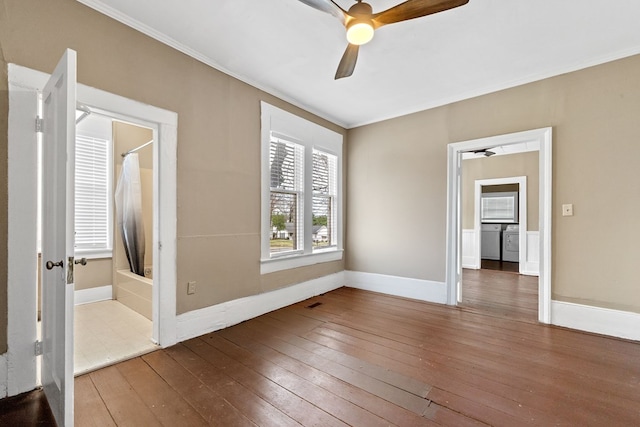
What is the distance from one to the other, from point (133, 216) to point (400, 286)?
12.5 ft

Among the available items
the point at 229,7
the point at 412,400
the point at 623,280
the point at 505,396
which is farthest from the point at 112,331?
the point at 623,280

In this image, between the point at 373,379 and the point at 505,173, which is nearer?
the point at 373,379

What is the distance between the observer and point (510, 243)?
22.9 feet

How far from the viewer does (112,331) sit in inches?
107

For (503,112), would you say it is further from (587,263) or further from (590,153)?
(587,263)

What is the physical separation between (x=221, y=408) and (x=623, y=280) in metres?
3.74

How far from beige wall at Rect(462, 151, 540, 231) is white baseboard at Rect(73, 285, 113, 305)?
7.01 meters

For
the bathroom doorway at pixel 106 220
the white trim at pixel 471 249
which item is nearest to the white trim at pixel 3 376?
the bathroom doorway at pixel 106 220

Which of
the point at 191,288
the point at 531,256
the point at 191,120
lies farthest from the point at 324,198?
the point at 531,256

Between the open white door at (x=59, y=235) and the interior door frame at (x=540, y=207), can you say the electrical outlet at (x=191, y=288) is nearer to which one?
the open white door at (x=59, y=235)

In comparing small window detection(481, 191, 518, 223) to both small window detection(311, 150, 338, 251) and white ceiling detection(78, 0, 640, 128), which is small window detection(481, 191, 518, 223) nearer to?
white ceiling detection(78, 0, 640, 128)

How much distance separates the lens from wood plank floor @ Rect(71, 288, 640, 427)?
1.61m

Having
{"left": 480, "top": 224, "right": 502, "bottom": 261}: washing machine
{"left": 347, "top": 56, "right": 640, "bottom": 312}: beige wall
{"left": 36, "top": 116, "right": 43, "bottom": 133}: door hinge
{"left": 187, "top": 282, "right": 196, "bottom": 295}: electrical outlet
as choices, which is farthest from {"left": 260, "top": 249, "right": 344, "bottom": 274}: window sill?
{"left": 480, "top": 224, "right": 502, "bottom": 261}: washing machine

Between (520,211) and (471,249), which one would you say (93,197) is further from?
(520,211)
